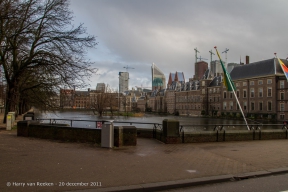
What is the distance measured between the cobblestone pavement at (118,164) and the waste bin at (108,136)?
1.43 ft

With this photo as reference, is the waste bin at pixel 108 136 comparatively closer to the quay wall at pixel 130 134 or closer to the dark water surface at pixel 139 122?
the quay wall at pixel 130 134

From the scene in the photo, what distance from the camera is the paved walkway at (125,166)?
6.39 meters

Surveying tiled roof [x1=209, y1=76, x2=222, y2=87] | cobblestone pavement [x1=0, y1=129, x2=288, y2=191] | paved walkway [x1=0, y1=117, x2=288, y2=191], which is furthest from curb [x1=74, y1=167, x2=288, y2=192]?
tiled roof [x1=209, y1=76, x2=222, y2=87]

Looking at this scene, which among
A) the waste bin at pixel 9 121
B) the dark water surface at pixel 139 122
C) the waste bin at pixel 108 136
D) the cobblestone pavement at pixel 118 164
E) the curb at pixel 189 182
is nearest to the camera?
the curb at pixel 189 182

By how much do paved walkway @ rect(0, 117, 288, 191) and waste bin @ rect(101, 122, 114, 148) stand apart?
473 millimetres

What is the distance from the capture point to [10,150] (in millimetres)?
10445

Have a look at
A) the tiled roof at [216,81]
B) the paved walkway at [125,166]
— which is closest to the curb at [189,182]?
the paved walkway at [125,166]

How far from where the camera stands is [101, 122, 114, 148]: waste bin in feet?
37.1

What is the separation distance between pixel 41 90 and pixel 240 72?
7750 centimetres

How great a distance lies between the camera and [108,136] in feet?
37.1

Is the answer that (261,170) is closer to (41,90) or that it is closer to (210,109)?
(41,90)

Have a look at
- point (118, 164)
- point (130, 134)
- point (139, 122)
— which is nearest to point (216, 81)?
point (139, 122)

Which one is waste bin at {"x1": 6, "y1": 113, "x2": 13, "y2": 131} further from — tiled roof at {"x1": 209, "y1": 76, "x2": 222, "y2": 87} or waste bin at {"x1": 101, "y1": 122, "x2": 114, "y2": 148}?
tiled roof at {"x1": 209, "y1": 76, "x2": 222, "y2": 87}

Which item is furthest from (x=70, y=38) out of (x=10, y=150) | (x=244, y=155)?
(x=244, y=155)
